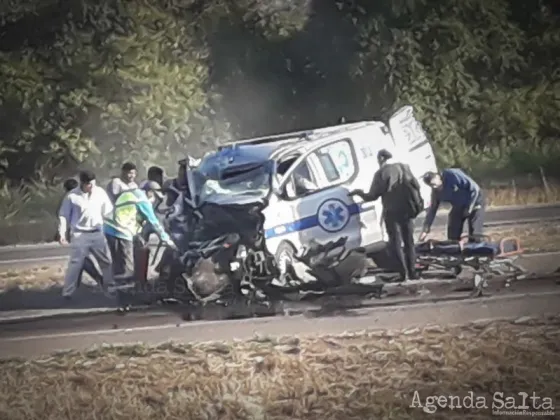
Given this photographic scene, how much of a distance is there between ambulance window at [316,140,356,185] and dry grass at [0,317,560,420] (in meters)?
0.53

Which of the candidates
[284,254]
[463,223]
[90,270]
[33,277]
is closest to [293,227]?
[284,254]

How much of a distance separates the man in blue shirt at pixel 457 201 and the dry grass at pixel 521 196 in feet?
0.13

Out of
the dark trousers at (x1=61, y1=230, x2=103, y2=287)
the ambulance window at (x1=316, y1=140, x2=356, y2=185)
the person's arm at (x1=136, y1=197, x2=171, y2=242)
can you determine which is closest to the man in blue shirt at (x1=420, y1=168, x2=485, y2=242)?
the ambulance window at (x1=316, y1=140, x2=356, y2=185)

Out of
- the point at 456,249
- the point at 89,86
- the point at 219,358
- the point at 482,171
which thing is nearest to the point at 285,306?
the point at 219,358

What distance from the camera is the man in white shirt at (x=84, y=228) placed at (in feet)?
9.75

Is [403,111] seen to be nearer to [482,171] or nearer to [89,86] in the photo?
A: [482,171]

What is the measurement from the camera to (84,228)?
9.78 feet

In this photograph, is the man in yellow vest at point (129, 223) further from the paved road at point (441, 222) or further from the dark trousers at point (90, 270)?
the paved road at point (441, 222)

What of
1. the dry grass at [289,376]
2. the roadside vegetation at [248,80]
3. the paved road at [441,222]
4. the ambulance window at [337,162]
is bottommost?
the dry grass at [289,376]

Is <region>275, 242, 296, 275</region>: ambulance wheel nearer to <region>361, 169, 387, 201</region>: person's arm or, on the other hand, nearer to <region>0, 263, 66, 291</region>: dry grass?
<region>361, 169, 387, 201</region>: person's arm

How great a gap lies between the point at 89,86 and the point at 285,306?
3.24ft

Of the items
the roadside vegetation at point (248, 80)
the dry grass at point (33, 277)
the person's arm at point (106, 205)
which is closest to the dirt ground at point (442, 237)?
the dry grass at point (33, 277)

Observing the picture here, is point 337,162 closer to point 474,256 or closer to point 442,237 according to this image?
point 442,237

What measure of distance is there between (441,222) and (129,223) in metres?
1.05
